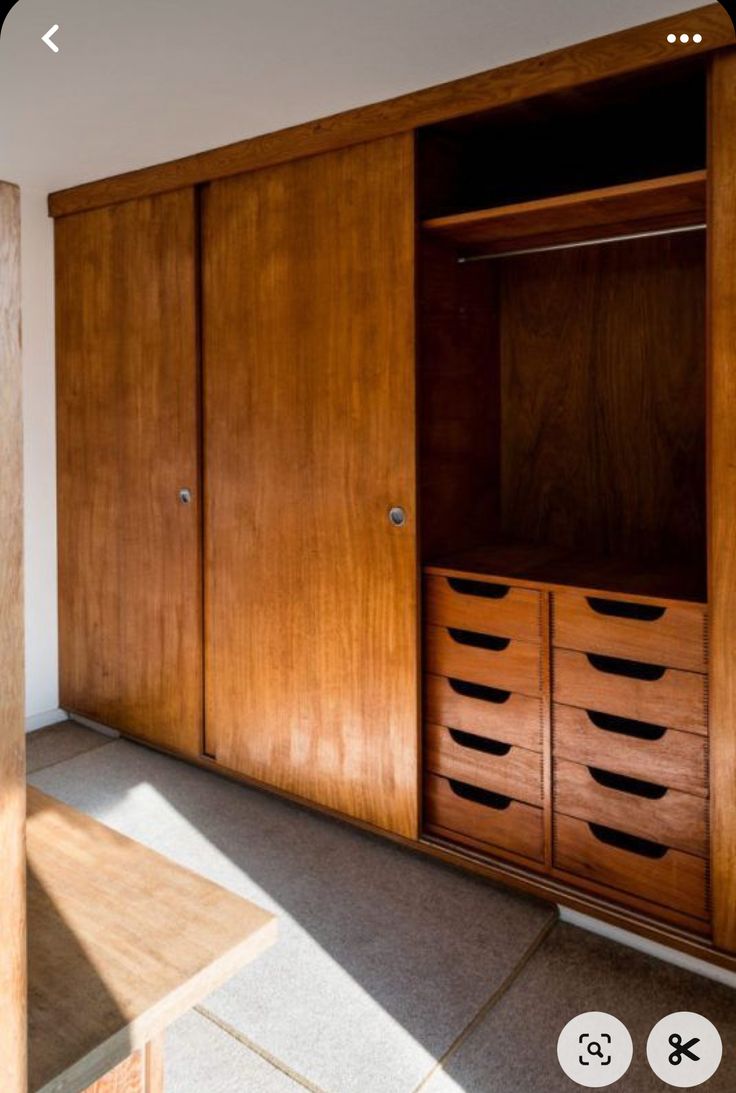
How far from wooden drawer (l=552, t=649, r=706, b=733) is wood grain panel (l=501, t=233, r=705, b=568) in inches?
20.9

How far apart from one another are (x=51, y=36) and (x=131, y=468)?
5.17 ft

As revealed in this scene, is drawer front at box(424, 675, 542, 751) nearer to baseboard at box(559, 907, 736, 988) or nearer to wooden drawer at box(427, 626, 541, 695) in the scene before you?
wooden drawer at box(427, 626, 541, 695)

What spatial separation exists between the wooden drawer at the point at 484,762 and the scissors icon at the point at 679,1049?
0.64 meters

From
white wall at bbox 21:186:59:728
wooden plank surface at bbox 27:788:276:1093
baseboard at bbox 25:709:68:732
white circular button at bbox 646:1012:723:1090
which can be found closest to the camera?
wooden plank surface at bbox 27:788:276:1093

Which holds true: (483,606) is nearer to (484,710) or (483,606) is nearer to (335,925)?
(484,710)

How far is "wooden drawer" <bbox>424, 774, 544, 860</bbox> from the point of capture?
230 centimetres

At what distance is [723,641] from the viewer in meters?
1.92

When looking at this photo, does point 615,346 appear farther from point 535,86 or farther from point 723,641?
point 723,641

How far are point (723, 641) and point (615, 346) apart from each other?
108 centimetres

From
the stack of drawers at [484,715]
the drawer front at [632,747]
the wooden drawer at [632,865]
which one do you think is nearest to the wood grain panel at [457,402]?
the stack of drawers at [484,715]

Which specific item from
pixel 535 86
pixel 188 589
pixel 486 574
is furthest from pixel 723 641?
pixel 188 589

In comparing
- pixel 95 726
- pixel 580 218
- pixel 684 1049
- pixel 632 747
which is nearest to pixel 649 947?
pixel 684 1049

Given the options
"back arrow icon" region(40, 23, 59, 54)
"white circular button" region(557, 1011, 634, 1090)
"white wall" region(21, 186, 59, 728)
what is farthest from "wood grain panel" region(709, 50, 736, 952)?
"white wall" region(21, 186, 59, 728)

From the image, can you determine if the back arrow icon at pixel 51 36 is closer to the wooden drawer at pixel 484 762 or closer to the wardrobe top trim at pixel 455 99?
the wardrobe top trim at pixel 455 99
